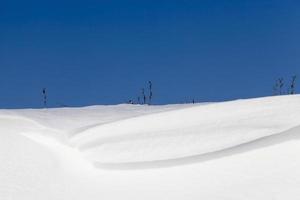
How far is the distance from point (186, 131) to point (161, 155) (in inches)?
10.5

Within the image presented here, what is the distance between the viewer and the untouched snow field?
5.43 feet

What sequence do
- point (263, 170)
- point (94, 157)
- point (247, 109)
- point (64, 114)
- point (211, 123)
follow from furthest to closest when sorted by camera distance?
point (64, 114)
point (247, 109)
point (211, 123)
point (94, 157)
point (263, 170)

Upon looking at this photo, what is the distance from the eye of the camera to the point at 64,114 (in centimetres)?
274

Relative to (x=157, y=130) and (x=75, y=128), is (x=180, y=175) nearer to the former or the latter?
(x=157, y=130)

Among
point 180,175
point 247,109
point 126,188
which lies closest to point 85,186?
point 126,188

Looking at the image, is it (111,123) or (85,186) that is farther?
(111,123)

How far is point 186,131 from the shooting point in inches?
85.0

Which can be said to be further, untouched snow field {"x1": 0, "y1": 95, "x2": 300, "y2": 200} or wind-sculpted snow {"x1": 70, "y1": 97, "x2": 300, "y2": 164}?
wind-sculpted snow {"x1": 70, "y1": 97, "x2": 300, "y2": 164}

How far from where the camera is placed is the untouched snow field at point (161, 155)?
5.43 ft

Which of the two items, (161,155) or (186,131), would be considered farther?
(186,131)

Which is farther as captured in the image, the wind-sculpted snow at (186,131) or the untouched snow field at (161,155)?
the wind-sculpted snow at (186,131)

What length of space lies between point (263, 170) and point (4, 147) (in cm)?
90

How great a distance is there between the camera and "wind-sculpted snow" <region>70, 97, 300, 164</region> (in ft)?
6.37

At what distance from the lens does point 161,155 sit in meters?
1.92
